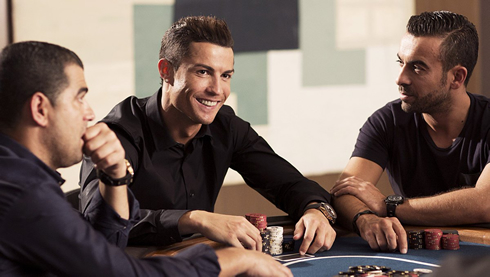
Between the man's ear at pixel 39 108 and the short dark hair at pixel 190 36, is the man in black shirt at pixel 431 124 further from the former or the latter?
the man's ear at pixel 39 108

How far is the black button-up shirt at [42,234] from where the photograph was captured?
1300mm

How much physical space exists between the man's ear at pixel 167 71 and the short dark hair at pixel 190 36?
2cm

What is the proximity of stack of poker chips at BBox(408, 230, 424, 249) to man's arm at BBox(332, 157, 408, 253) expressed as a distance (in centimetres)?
5

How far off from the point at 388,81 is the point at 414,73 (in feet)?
9.00

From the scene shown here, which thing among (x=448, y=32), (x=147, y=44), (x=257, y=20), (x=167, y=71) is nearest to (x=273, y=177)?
(x=167, y=71)

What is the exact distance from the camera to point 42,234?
130 cm

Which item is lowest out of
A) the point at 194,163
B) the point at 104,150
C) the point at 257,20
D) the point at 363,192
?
the point at 363,192

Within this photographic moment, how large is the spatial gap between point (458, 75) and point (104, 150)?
208cm

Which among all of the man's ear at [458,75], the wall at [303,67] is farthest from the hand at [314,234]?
the wall at [303,67]

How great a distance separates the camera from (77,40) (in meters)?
4.35

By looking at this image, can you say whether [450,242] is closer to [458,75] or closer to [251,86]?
[458,75]

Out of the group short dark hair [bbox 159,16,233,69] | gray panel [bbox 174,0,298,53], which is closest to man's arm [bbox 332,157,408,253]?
short dark hair [bbox 159,16,233,69]

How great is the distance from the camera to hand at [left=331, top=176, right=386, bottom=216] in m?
2.56

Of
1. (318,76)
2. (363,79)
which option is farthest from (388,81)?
(318,76)
